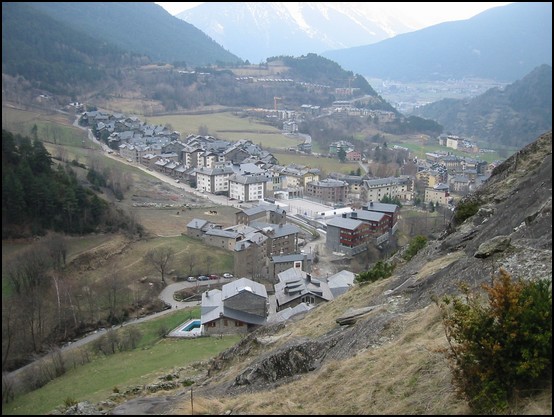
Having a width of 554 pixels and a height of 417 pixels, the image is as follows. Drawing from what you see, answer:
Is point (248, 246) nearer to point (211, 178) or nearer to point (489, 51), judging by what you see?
point (211, 178)

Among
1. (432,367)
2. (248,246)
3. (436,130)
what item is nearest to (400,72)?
(436,130)

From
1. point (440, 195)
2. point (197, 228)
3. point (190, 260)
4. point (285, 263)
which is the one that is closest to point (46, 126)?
point (197, 228)

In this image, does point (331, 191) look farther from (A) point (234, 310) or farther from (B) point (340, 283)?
(A) point (234, 310)

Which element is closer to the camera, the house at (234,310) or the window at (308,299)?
the house at (234,310)

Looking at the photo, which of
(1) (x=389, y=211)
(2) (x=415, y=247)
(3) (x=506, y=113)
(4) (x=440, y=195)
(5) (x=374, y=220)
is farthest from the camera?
(3) (x=506, y=113)

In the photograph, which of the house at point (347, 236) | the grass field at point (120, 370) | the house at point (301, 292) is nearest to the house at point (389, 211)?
the house at point (347, 236)

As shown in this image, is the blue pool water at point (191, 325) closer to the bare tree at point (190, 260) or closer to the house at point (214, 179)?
the bare tree at point (190, 260)
